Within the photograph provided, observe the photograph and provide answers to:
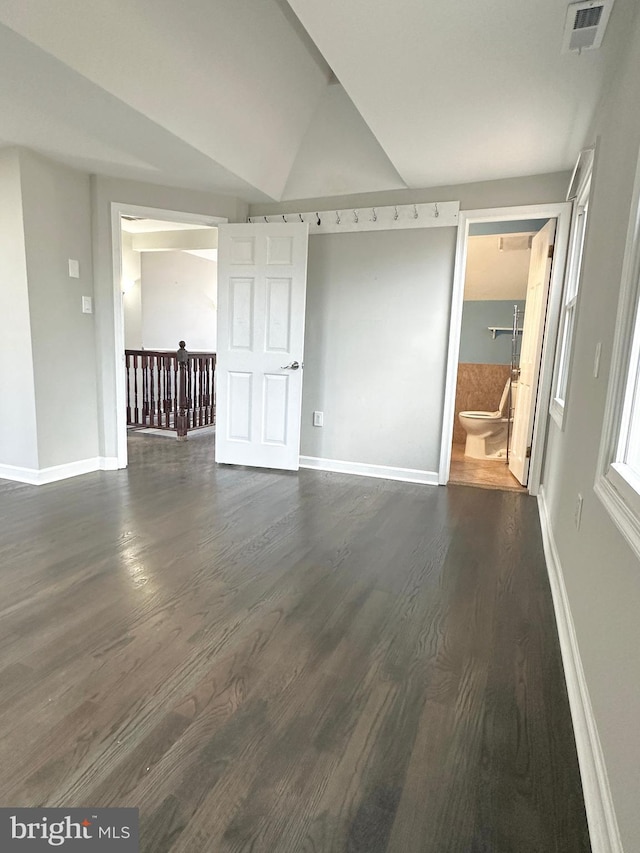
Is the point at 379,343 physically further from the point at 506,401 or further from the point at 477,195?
the point at 506,401

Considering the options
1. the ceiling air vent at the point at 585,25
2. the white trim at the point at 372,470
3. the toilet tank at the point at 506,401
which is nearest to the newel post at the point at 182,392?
the white trim at the point at 372,470

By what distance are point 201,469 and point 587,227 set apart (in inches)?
127

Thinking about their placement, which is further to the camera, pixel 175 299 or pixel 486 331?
pixel 175 299

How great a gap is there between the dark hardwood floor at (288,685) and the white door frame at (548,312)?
98 centimetres

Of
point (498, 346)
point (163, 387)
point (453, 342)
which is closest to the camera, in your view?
point (453, 342)

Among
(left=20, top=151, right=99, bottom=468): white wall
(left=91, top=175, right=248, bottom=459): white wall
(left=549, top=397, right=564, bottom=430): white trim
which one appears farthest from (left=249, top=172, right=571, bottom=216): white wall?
(left=20, top=151, right=99, bottom=468): white wall

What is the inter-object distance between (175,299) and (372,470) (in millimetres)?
5189

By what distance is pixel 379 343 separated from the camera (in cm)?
391

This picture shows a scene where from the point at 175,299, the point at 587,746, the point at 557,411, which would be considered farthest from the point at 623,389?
the point at 175,299

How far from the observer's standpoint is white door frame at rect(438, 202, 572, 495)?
10.9 ft

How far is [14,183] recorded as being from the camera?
318 cm

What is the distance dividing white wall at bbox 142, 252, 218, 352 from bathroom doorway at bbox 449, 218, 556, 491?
4.53m

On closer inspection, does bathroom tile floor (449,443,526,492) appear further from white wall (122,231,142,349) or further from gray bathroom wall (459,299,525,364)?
white wall (122,231,142,349)

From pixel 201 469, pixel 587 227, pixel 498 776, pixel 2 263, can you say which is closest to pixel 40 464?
pixel 201 469
